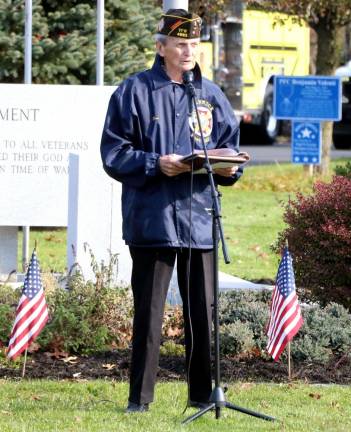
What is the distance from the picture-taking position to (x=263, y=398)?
7.30m

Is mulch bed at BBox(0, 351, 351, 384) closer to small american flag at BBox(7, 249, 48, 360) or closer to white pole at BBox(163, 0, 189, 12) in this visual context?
small american flag at BBox(7, 249, 48, 360)

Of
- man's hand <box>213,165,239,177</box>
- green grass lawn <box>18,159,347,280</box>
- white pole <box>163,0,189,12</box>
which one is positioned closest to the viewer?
man's hand <box>213,165,239,177</box>

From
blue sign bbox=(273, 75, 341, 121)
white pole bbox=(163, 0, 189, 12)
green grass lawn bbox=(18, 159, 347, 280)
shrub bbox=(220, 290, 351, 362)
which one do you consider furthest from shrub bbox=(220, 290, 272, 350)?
blue sign bbox=(273, 75, 341, 121)

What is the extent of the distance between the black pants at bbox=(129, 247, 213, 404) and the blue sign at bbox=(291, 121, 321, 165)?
508 inches

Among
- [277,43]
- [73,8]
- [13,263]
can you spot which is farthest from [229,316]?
[277,43]

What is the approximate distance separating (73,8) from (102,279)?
6283 mm

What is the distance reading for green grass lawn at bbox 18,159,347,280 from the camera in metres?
13.7

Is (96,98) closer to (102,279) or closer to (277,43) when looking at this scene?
(102,279)

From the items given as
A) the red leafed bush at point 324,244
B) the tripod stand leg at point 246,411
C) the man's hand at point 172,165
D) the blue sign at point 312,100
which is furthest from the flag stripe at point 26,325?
the blue sign at point 312,100

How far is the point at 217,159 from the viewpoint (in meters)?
6.29

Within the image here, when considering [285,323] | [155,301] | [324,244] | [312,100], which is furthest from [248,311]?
[312,100]

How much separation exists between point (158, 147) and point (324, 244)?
2.82 m

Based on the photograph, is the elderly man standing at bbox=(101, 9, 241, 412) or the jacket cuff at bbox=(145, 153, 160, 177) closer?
the jacket cuff at bbox=(145, 153, 160, 177)

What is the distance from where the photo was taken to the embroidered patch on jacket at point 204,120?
655 cm
